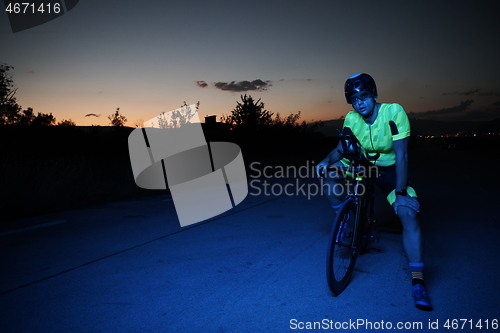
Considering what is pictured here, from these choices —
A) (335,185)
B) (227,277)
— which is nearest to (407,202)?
(335,185)

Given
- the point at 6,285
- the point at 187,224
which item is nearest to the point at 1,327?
the point at 6,285

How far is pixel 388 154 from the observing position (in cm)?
358

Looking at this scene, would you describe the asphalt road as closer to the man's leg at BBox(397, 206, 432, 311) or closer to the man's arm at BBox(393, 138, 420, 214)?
the man's leg at BBox(397, 206, 432, 311)

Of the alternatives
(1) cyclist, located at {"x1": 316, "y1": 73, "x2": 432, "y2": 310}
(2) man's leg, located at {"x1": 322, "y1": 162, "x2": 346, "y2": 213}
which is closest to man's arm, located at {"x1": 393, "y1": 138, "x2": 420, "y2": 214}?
(1) cyclist, located at {"x1": 316, "y1": 73, "x2": 432, "y2": 310}

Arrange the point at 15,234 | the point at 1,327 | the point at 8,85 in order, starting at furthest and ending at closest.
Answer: the point at 8,85 → the point at 15,234 → the point at 1,327

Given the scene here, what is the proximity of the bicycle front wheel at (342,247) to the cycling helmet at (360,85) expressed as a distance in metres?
1.11

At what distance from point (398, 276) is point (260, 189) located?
22.1 ft

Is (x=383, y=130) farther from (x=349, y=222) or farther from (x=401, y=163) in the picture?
(x=349, y=222)

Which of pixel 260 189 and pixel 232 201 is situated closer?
pixel 232 201

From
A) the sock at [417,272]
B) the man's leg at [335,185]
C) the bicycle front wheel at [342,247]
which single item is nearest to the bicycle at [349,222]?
the bicycle front wheel at [342,247]

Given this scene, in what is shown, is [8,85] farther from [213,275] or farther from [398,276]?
[398,276]

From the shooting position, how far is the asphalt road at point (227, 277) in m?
2.67

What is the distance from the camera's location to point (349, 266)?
11.2 ft

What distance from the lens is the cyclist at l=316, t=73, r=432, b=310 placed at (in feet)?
10.1
